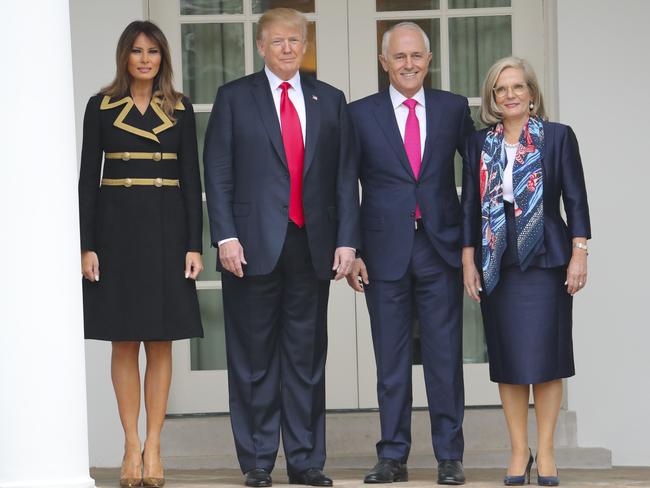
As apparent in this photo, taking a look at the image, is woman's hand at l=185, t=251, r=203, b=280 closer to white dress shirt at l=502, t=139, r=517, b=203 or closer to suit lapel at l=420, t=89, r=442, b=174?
suit lapel at l=420, t=89, r=442, b=174

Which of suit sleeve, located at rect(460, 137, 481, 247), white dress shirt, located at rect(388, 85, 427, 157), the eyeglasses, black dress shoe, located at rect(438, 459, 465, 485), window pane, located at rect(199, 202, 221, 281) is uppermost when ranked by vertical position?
the eyeglasses

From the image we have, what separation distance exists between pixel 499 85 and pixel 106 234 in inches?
65.4

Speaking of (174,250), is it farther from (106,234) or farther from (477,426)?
(477,426)

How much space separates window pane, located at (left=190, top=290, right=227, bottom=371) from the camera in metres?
7.60

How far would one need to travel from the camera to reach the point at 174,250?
19.3 feet

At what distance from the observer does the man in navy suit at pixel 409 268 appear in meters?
5.98

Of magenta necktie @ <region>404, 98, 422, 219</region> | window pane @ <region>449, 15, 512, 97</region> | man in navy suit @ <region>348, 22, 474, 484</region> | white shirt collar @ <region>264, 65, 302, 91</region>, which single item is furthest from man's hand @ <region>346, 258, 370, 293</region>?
window pane @ <region>449, 15, 512, 97</region>

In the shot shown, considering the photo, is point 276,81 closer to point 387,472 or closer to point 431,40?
point 387,472

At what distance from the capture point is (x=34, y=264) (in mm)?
5219

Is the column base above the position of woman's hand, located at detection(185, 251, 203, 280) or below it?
below

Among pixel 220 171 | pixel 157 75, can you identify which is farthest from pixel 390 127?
pixel 157 75

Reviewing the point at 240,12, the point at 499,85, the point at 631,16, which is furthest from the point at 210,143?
the point at 631,16

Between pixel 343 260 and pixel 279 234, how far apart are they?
0.27 metres

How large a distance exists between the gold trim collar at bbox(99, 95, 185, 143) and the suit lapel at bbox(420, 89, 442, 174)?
103 cm
